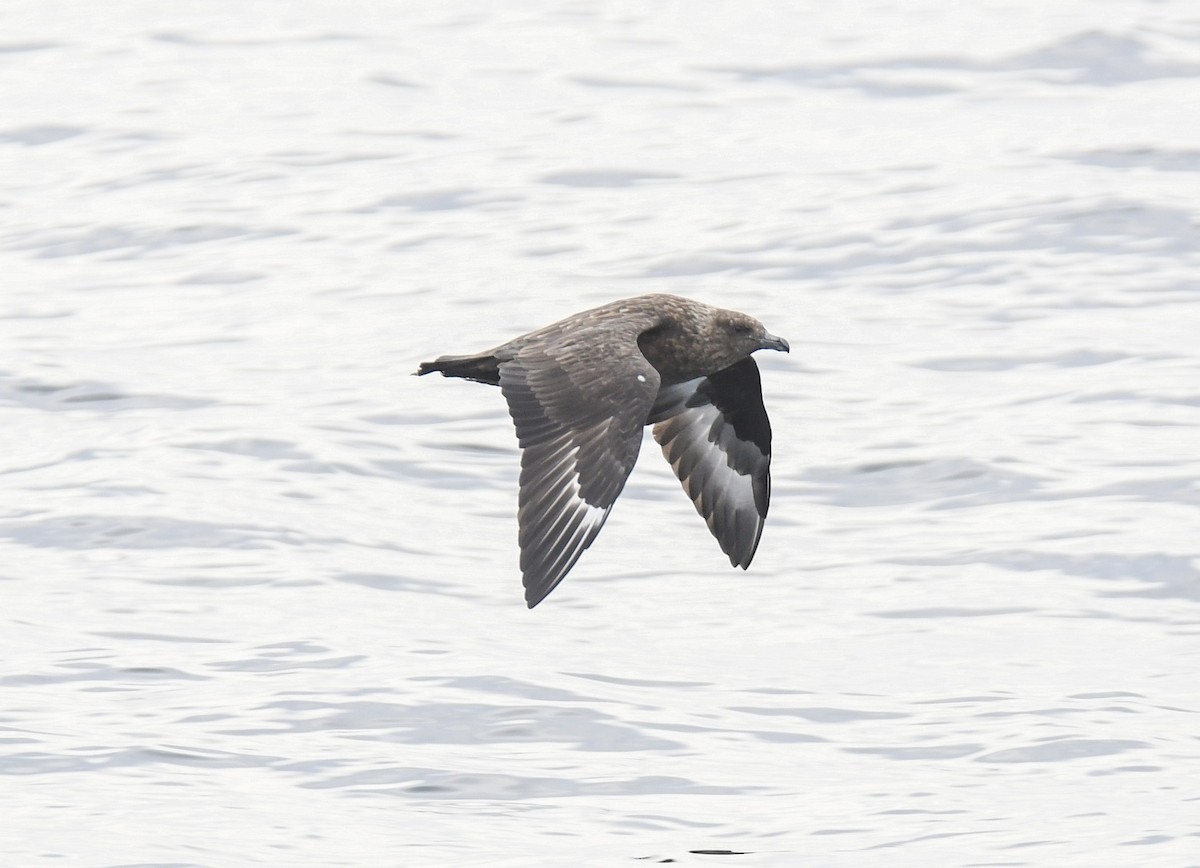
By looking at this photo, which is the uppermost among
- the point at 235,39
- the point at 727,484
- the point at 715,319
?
the point at 715,319

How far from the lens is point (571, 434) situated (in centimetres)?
765

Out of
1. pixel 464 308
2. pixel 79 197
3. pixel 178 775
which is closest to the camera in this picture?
pixel 178 775

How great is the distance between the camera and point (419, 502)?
1136 centimetres

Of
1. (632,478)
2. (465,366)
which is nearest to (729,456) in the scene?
(465,366)

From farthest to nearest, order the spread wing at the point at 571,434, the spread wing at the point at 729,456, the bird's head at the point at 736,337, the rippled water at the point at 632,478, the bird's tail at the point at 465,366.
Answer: the spread wing at the point at 729,456, the bird's head at the point at 736,337, the rippled water at the point at 632,478, the bird's tail at the point at 465,366, the spread wing at the point at 571,434

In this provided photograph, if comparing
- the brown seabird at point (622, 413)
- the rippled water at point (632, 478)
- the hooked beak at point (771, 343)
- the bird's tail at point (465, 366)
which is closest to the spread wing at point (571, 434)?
the brown seabird at point (622, 413)

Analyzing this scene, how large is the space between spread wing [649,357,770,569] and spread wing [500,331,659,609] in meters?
1.40

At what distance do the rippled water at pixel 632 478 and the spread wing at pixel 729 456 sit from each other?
2.23 ft

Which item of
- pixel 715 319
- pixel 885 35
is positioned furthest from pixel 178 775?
pixel 885 35

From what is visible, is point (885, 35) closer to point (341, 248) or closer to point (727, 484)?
point (341, 248)

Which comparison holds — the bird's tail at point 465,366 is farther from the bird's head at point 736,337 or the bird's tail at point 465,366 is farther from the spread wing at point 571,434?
the bird's head at point 736,337

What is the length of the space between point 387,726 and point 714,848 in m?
1.61

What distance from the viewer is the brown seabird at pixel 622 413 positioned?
745 cm

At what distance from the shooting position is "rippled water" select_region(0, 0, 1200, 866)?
8203 mm
